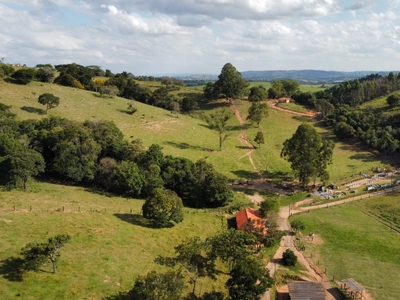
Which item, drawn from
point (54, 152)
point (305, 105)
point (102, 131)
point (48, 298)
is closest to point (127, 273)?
point (48, 298)

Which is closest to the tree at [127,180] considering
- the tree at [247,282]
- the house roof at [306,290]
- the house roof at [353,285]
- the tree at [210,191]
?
the tree at [210,191]

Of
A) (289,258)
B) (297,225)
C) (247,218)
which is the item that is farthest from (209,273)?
(297,225)

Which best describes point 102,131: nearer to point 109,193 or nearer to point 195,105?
point 109,193

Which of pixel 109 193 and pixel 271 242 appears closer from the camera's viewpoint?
pixel 271 242

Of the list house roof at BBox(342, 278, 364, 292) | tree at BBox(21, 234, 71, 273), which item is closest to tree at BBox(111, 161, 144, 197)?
tree at BBox(21, 234, 71, 273)

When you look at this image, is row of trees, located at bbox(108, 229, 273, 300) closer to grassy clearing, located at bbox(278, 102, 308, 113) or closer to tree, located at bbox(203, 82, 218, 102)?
tree, located at bbox(203, 82, 218, 102)

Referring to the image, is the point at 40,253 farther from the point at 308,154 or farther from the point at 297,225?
the point at 308,154

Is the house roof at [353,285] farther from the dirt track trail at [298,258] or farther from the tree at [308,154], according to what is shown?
the tree at [308,154]
